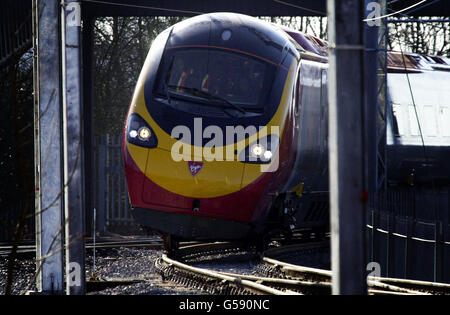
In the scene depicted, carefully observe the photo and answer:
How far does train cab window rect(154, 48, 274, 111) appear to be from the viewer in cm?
1174

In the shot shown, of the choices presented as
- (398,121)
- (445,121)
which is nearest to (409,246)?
(398,121)

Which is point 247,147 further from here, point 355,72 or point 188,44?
point 355,72

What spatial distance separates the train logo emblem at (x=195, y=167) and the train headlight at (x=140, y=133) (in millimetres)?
517

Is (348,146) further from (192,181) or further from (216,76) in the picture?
(216,76)

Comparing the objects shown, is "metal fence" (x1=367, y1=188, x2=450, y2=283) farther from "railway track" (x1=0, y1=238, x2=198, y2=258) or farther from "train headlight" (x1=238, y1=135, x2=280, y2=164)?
"railway track" (x1=0, y1=238, x2=198, y2=258)

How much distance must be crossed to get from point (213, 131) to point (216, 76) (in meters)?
0.81

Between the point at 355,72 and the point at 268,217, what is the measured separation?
688 centimetres

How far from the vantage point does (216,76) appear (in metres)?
11.8

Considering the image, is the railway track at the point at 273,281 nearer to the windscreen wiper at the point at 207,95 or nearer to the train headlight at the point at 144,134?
the train headlight at the point at 144,134

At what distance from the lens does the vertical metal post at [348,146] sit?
17.6 ft

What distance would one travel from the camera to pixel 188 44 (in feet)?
39.2

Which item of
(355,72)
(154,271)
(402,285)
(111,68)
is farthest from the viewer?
(111,68)

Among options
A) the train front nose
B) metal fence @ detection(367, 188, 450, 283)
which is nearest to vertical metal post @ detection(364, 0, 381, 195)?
metal fence @ detection(367, 188, 450, 283)
